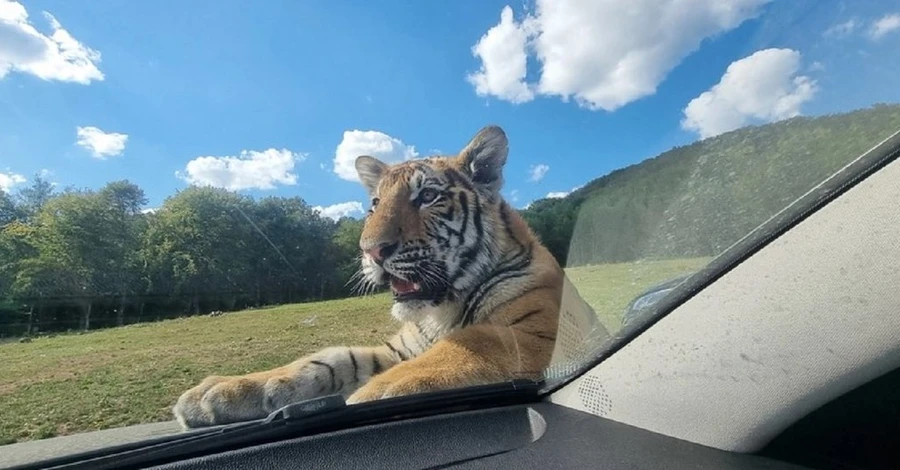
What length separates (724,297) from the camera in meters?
2.15

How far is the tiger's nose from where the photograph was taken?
11.2 feet

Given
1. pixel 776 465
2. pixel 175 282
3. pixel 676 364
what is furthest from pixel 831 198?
pixel 175 282

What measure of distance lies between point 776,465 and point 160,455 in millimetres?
1904

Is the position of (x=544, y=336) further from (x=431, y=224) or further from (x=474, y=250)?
(x=431, y=224)

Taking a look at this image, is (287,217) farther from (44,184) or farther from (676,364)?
(676,364)

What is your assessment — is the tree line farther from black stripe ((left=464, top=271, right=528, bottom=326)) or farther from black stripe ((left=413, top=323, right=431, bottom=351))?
black stripe ((left=464, top=271, right=528, bottom=326))

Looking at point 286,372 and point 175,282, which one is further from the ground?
point 175,282

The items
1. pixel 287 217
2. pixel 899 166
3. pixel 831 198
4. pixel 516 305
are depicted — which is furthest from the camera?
pixel 516 305

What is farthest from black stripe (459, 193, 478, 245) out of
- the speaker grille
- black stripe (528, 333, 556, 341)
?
the speaker grille

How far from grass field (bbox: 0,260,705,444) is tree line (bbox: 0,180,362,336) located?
2.5 inches

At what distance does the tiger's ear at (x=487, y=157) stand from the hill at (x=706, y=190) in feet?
0.93

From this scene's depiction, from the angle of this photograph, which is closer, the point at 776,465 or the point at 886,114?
the point at 886,114

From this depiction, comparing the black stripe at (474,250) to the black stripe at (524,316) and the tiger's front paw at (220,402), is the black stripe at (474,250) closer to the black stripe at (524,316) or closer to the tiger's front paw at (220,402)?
the black stripe at (524,316)

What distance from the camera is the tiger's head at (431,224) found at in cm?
344
